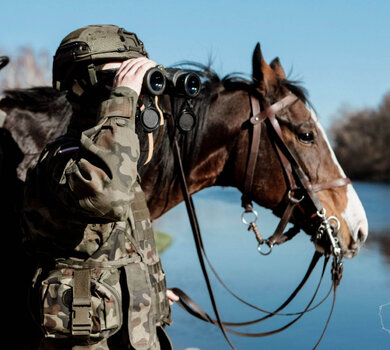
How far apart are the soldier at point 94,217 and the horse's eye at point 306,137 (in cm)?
154

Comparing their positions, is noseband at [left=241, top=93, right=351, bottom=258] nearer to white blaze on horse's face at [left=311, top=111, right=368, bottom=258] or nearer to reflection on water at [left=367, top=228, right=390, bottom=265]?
white blaze on horse's face at [left=311, top=111, right=368, bottom=258]

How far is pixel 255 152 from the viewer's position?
3.52 metres

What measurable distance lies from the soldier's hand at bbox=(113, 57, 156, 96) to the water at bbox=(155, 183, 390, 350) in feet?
9.76

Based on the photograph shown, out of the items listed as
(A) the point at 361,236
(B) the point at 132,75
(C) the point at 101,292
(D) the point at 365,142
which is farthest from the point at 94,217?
(D) the point at 365,142

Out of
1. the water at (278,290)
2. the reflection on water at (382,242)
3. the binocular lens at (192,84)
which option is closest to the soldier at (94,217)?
the binocular lens at (192,84)

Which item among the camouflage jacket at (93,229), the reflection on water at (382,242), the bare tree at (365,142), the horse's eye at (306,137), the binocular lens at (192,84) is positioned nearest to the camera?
the camouflage jacket at (93,229)

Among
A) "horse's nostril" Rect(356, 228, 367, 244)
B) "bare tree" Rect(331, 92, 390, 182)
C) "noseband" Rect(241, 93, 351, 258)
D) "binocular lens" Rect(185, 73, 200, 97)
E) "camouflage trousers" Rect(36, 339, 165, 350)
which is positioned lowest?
"bare tree" Rect(331, 92, 390, 182)

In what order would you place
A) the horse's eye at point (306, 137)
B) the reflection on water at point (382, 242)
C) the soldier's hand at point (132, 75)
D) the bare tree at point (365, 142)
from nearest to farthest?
the soldier's hand at point (132, 75) → the horse's eye at point (306, 137) → the reflection on water at point (382, 242) → the bare tree at point (365, 142)

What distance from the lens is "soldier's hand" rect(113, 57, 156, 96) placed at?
2002mm

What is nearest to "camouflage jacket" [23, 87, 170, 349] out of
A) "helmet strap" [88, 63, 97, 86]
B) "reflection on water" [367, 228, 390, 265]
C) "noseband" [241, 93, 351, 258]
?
"helmet strap" [88, 63, 97, 86]

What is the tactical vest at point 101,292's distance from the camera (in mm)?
2072

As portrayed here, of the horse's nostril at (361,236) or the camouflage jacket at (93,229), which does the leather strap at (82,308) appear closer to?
the camouflage jacket at (93,229)

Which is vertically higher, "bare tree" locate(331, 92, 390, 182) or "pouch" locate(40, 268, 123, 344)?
"pouch" locate(40, 268, 123, 344)

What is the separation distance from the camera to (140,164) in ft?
10.6
